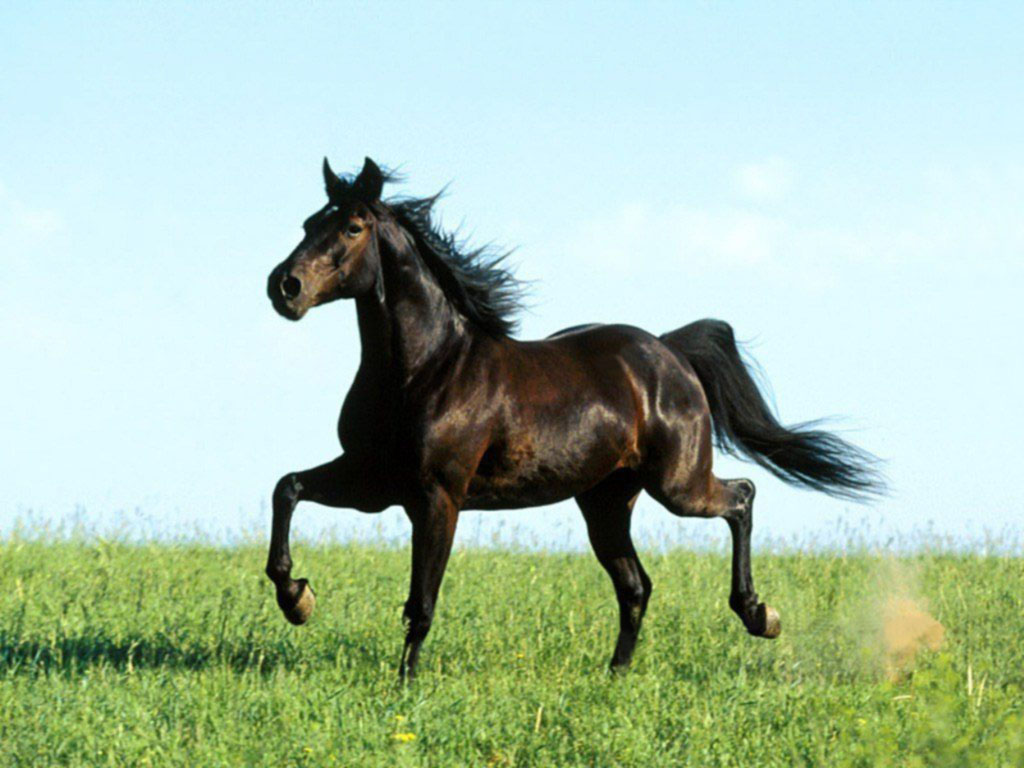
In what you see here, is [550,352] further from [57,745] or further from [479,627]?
[57,745]

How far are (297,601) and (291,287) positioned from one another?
5.61ft

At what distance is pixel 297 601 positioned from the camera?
676cm

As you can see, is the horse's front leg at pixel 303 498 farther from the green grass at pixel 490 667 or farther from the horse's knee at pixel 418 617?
the horse's knee at pixel 418 617

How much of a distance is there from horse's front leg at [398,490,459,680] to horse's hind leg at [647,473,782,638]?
1661 mm

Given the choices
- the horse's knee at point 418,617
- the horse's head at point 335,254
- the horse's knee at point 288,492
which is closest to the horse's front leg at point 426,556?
the horse's knee at point 418,617

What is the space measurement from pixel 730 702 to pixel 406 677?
5.40 feet

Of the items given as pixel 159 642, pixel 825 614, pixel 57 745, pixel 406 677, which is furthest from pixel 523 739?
pixel 825 614

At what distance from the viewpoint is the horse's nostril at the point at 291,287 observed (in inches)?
248

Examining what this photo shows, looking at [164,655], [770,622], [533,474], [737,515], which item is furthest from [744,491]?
[164,655]

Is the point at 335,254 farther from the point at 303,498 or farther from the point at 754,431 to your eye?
the point at 754,431

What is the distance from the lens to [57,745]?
212 inches

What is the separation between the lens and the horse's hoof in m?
7.98

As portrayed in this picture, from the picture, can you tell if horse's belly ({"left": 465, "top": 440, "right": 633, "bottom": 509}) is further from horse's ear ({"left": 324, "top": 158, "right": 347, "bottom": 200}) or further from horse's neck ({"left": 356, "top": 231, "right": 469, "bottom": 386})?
horse's ear ({"left": 324, "top": 158, "right": 347, "bottom": 200})

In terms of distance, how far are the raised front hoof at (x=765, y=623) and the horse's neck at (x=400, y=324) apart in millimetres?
2795
